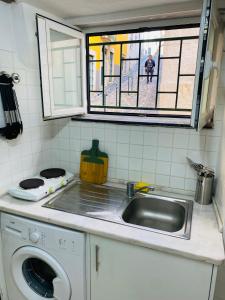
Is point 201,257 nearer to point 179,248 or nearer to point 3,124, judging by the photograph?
point 179,248

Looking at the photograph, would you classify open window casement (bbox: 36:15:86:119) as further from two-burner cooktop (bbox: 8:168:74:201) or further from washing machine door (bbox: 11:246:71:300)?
washing machine door (bbox: 11:246:71:300)

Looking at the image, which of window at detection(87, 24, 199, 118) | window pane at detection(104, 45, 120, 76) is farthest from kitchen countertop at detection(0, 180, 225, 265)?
window pane at detection(104, 45, 120, 76)

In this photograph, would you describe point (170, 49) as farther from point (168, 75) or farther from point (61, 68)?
point (61, 68)

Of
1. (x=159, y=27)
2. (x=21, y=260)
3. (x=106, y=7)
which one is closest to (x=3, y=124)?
(x=21, y=260)

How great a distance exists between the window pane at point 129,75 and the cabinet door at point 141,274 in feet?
4.03

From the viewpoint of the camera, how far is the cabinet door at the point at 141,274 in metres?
1.02

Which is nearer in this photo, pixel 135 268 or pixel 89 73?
pixel 135 268

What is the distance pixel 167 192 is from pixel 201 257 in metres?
0.67

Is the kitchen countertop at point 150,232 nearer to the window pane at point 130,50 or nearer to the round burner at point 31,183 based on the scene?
the round burner at point 31,183

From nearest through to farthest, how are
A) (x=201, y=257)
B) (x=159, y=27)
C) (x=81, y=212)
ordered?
1. (x=201, y=257)
2. (x=81, y=212)
3. (x=159, y=27)

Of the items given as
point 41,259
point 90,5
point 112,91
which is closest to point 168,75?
point 112,91

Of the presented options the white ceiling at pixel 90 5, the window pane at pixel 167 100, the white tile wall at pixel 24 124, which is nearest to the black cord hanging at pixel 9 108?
the white tile wall at pixel 24 124

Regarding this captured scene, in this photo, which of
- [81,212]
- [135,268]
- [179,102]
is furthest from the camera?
[179,102]

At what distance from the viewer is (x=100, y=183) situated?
1754mm
